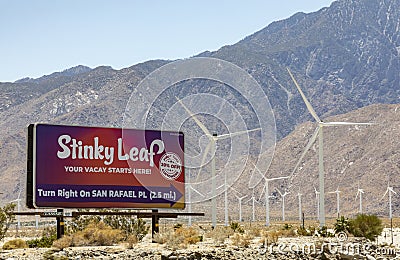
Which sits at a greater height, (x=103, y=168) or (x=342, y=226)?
(x=103, y=168)

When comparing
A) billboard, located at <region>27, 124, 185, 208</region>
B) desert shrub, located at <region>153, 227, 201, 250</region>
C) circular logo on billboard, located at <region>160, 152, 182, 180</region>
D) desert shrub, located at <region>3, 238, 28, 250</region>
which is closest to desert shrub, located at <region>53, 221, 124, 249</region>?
billboard, located at <region>27, 124, 185, 208</region>

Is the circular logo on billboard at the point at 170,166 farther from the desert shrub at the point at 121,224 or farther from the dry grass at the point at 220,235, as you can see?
the desert shrub at the point at 121,224

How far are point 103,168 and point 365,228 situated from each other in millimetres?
13314

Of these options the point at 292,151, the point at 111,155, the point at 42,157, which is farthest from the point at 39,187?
the point at 292,151

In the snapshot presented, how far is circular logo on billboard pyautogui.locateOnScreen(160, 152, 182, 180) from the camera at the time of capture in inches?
1539

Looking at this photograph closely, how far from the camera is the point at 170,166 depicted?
129ft

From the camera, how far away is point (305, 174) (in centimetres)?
16850

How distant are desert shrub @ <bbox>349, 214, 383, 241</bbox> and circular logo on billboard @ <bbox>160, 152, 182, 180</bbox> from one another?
9.16m

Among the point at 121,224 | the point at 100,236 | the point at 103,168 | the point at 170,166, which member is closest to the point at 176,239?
the point at 100,236

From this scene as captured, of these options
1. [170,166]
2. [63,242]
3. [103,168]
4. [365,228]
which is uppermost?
[170,166]

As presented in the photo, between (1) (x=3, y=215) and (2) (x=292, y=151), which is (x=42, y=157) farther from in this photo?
(2) (x=292, y=151)

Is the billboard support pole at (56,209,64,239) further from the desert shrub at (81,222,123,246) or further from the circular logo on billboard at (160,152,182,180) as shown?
the circular logo on billboard at (160,152,182,180)

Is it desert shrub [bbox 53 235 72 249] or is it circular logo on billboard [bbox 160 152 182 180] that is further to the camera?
circular logo on billboard [bbox 160 152 182 180]

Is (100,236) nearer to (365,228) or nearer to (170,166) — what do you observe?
(170,166)
